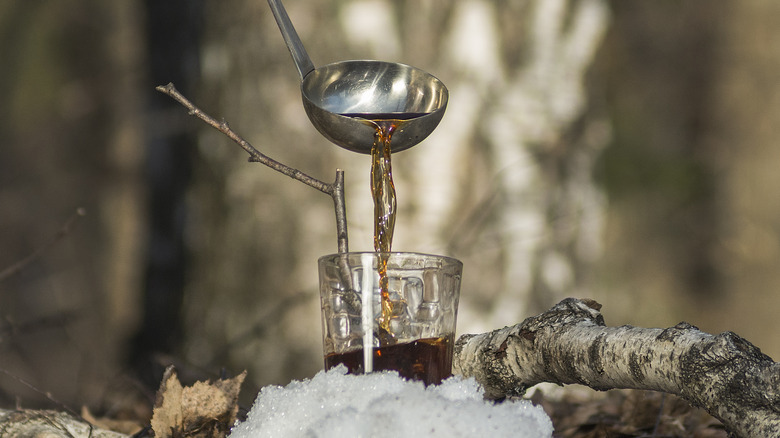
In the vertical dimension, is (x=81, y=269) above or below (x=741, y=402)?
above

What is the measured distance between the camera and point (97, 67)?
4.99 m

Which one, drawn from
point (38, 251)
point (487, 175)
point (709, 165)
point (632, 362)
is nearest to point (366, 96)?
point (632, 362)

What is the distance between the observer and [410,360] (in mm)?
1228

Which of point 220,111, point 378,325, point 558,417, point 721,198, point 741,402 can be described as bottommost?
point 558,417

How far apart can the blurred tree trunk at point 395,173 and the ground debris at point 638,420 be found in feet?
2.97

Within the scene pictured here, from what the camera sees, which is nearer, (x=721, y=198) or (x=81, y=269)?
(x=721, y=198)

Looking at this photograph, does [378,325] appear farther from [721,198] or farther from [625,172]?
[721,198]

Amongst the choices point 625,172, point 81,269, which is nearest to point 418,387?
point 625,172

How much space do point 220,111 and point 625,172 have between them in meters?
1.93

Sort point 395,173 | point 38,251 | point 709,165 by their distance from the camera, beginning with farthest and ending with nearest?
point 709,165 → point 395,173 → point 38,251

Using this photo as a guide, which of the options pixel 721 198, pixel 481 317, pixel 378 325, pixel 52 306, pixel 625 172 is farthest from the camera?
pixel 52 306

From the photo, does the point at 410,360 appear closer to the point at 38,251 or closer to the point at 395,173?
the point at 38,251

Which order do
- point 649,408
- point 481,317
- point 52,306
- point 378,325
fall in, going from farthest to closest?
point 52,306 → point 481,317 → point 649,408 → point 378,325

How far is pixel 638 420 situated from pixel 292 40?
3.80 feet
